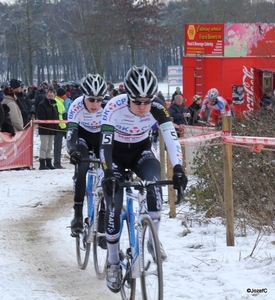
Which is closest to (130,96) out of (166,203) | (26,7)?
(166,203)

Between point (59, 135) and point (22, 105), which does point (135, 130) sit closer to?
point (59, 135)

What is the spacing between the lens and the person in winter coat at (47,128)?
1727cm

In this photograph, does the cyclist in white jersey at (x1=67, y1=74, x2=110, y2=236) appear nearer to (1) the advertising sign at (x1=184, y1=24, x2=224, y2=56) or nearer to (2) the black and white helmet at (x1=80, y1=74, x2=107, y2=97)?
(2) the black and white helmet at (x1=80, y1=74, x2=107, y2=97)

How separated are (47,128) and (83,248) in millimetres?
9773

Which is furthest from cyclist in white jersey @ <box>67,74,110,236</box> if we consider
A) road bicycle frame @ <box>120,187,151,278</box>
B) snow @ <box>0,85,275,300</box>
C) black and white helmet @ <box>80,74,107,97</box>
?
road bicycle frame @ <box>120,187,151,278</box>

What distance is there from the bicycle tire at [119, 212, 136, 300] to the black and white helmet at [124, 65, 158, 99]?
115cm

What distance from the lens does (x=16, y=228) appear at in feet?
32.6

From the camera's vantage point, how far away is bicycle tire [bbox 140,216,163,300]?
5293 mm

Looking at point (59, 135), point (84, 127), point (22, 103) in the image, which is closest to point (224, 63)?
point (22, 103)

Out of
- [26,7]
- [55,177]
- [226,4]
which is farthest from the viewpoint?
[226,4]

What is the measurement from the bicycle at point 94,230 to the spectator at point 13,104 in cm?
890

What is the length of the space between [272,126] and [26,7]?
38906 millimetres

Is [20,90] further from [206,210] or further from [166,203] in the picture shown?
[206,210]

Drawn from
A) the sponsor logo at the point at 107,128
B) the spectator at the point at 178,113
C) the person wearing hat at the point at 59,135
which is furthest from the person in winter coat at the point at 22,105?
the sponsor logo at the point at 107,128
